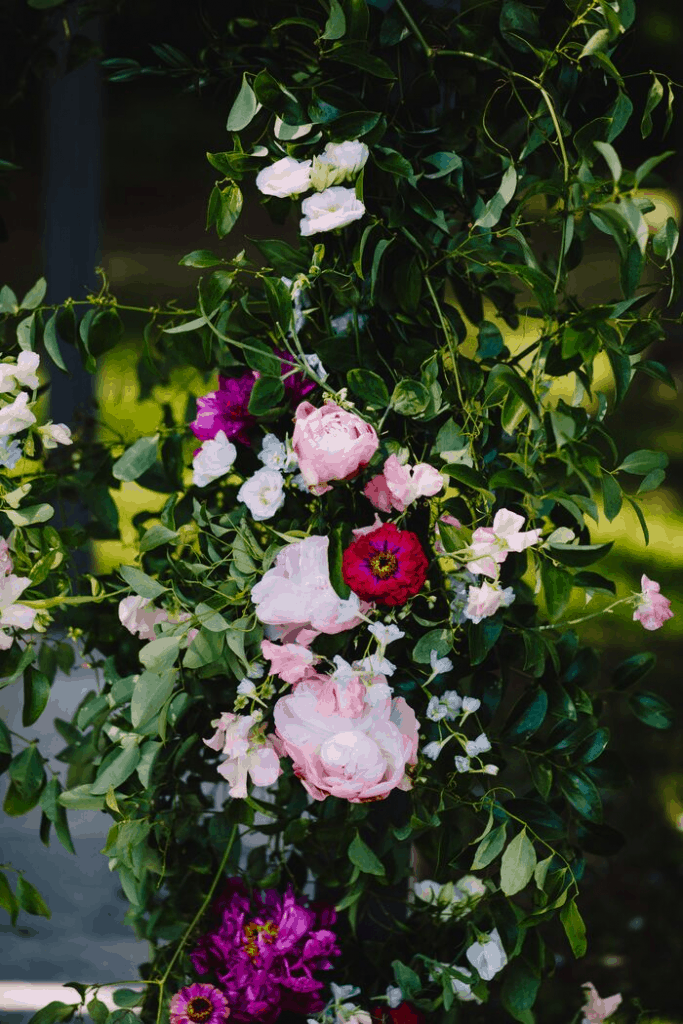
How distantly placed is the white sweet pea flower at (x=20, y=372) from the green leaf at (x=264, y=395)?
226mm

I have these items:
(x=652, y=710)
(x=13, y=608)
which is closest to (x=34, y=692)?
(x=13, y=608)

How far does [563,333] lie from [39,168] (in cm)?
223

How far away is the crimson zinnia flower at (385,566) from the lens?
0.78m

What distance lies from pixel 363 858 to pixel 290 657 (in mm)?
230

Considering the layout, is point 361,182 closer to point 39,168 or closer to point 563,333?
point 563,333

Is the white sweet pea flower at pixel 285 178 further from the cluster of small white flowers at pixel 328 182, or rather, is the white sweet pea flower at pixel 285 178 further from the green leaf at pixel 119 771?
the green leaf at pixel 119 771

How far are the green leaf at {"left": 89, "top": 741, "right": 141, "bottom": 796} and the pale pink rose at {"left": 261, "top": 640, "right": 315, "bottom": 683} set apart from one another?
7.7 inches

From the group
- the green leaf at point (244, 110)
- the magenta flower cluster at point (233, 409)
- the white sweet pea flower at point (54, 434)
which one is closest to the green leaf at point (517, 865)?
the magenta flower cluster at point (233, 409)

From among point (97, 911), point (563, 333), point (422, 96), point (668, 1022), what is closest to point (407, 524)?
point (563, 333)

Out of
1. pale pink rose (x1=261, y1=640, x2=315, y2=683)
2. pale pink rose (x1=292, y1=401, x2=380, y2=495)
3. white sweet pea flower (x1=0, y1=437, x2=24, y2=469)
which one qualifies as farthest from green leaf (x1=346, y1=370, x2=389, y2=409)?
white sweet pea flower (x1=0, y1=437, x2=24, y2=469)

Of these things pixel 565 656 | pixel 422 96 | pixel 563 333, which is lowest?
pixel 565 656

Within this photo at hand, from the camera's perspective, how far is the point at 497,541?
2.59 ft

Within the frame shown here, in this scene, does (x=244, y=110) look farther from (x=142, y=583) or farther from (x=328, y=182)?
(x=142, y=583)

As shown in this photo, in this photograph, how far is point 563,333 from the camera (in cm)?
74
